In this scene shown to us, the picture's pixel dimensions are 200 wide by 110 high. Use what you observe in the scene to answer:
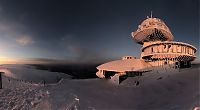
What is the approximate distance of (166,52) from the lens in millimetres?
32969

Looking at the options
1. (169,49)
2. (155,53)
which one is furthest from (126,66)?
(169,49)

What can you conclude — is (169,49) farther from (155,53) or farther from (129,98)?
(129,98)

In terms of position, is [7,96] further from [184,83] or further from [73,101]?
[184,83]

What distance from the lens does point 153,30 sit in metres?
38.4

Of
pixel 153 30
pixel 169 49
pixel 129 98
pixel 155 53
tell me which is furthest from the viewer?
pixel 153 30

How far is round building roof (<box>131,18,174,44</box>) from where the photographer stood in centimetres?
3834

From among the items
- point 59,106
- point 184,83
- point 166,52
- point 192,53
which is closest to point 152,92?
point 184,83

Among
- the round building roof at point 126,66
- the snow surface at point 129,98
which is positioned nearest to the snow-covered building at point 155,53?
the round building roof at point 126,66

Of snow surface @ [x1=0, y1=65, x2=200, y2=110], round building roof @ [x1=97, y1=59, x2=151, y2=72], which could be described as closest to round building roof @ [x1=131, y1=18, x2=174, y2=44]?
round building roof @ [x1=97, y1=59, x2=151, y2=72]

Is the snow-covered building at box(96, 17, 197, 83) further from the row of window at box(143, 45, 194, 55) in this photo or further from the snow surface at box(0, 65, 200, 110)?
the snow surface at box(0, 65, 200, 110)

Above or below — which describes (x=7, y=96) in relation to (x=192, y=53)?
below

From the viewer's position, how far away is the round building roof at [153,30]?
38.3m

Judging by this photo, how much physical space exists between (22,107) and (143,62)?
27.3 meters

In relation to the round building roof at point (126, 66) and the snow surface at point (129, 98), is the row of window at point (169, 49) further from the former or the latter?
the snow surface at point (129, 98)
